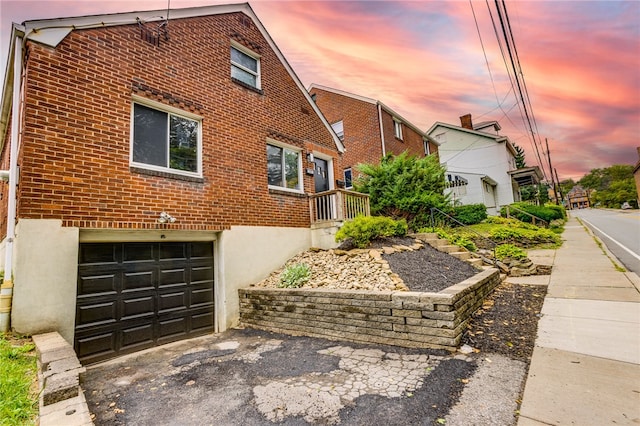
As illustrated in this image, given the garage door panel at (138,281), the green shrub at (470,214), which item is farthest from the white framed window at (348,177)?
the garage door panel at (138,281)

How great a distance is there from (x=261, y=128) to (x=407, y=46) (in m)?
5.06

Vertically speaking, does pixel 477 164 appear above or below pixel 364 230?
above

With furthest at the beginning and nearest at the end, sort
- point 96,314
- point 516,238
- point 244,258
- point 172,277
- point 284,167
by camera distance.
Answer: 1. point 516,238
2. point 284,167
3. point 244,258
4. point 172,277
5. point 96,314

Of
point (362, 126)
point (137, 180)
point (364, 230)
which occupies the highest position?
point (362, 126)

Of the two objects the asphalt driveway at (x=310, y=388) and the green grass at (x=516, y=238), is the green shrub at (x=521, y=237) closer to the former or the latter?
the green grass at (x=516, y=238)

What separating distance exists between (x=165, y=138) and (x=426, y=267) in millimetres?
6324

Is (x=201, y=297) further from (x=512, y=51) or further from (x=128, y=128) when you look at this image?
(x=512, y=51)

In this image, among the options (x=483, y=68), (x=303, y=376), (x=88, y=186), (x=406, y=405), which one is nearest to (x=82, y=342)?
(x=88, y=186)

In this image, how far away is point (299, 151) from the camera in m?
9.36

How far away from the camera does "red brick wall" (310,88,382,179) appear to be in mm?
16984

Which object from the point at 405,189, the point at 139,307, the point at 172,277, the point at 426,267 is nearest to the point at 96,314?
the point at 139,307

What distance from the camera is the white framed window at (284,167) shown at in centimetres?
848

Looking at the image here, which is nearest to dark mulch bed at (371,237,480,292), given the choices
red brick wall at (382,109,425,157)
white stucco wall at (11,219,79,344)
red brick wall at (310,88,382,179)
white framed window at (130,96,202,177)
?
white framed window at (130,96,202,177)

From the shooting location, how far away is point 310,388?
3.17m
